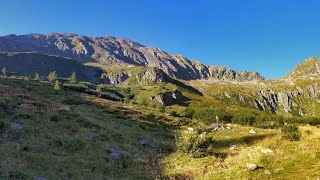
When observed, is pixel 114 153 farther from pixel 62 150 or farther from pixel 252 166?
pixel 252 166

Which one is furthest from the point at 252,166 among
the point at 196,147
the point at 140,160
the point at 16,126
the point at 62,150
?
the point at 16,126

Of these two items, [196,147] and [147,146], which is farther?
[147,146]

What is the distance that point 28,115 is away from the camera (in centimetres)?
2844

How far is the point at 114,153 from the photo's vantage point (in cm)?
2116

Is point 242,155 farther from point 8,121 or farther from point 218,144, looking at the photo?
point 8,121

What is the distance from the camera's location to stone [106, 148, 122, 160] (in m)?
20.5

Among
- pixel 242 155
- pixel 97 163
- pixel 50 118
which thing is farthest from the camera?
pixel 50 118

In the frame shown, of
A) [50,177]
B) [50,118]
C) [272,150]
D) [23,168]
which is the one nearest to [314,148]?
[272,150]

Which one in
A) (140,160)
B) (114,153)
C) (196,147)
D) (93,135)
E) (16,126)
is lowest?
(140,160)

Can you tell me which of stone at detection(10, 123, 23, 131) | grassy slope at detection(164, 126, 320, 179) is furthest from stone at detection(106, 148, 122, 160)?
stone at detection(10, 123, 23, 131)

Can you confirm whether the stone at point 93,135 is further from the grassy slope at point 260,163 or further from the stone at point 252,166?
the stone at point 252,166

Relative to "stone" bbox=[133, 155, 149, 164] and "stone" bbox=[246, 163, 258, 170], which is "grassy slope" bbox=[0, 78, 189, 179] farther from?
"stone" bbox=[246, 163, 258, 170]

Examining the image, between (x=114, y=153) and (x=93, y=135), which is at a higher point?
(x=93, y=135)

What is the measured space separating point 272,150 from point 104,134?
14.7 meters
